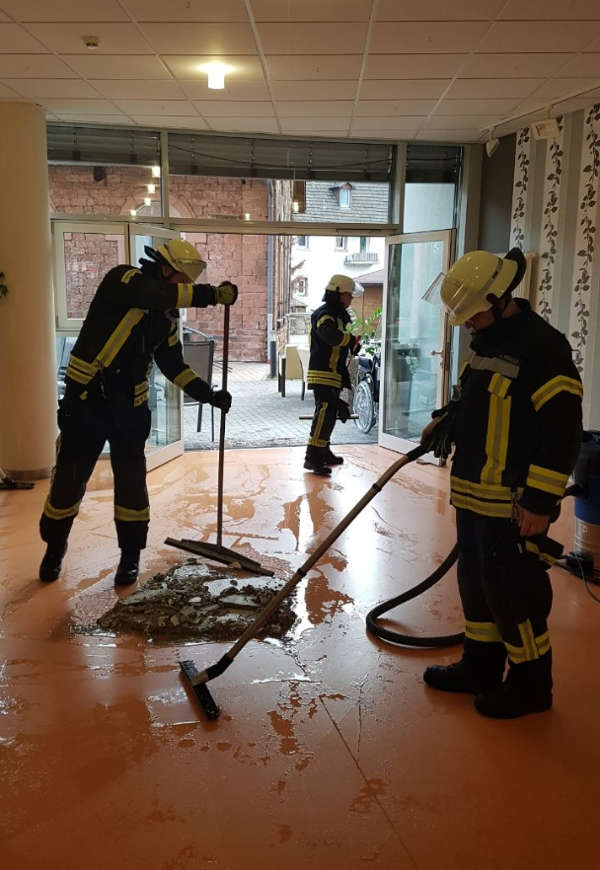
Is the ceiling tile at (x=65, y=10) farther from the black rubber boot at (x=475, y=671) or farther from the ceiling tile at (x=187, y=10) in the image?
the black rubber boot at (x=475, y=671)

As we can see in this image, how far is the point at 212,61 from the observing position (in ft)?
13.2

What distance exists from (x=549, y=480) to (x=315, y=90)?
3.57 m

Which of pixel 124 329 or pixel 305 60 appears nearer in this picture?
pixel 124 329

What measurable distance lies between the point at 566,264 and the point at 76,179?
409 cm

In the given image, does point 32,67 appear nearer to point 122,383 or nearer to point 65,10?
point 65,10

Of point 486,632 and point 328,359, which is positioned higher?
point 328,359

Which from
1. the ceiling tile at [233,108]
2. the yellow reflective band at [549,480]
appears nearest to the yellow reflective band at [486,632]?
the yellow reflective band at [549,480]

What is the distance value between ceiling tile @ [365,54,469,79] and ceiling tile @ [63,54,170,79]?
126cm

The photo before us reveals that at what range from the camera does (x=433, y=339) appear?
6.10 metres

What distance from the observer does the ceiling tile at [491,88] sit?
434 centimetres

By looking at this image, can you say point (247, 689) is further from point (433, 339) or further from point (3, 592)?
point (433, 339)

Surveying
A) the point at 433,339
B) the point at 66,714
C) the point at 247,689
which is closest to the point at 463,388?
the point at 247,689

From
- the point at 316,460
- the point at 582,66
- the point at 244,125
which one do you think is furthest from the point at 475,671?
the point at 244,125

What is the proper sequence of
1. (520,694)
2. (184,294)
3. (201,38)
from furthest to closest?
(201,38) < (184,294) < (520,694)
